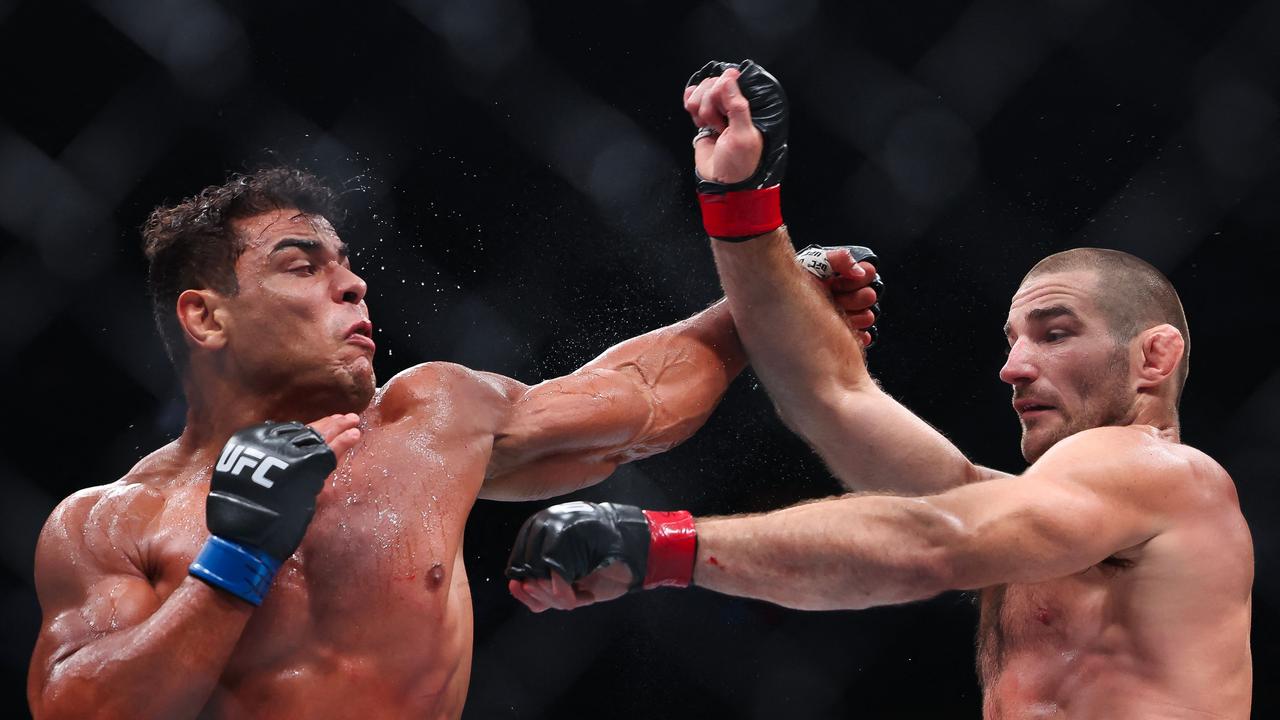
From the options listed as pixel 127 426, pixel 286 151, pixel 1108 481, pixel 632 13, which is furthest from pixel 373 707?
pixel 632 13

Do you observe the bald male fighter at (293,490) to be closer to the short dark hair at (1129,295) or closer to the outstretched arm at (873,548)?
the outstretched arm at (873,548)

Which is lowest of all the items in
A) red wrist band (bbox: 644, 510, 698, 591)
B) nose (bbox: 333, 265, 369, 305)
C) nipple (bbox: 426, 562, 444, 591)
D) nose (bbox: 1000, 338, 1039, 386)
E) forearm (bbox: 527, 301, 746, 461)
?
nipple (bbox: 426, 562, 444, 591)

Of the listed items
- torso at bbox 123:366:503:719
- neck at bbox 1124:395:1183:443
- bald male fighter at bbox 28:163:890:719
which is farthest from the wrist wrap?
neck at bbox 1124:395:1183:443

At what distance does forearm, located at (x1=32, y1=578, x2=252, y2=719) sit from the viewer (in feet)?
5.34

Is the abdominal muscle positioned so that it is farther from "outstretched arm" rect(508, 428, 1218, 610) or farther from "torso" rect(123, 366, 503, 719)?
"outstretched arm" rect(508, 428, 1218, 610)

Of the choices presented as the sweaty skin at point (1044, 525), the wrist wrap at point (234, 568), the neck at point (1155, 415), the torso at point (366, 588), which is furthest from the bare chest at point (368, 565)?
the neck at point (1155, 415)

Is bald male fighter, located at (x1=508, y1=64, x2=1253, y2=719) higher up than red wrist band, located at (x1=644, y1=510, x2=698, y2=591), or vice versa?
bald male fighter, located at (x1=508, y1=64, x2=1253, y2=719)

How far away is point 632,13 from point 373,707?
221cm

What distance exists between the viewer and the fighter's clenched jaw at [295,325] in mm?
1987

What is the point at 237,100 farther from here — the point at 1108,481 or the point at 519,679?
the point at 1108,481

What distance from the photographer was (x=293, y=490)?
5.57 ft

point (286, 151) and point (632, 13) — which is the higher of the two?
point (632, 13)

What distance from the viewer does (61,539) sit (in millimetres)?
1801

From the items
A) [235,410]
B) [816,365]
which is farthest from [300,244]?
[816,365]
